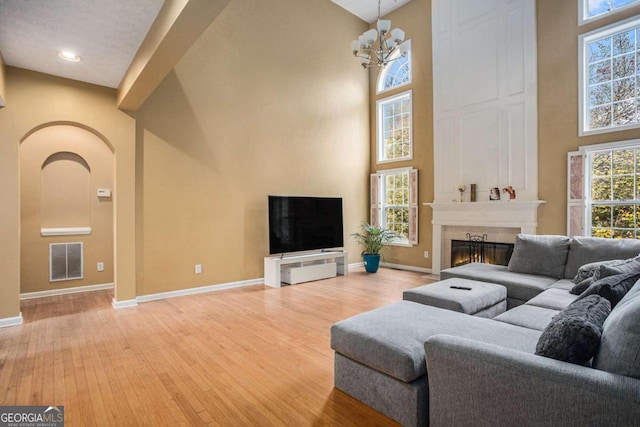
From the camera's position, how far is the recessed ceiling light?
323 cm

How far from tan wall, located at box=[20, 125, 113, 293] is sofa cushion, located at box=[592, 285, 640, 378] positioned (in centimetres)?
554

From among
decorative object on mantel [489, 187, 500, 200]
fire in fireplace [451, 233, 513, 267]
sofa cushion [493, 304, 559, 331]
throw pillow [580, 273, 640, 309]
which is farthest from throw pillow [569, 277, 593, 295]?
decorative object on mantel [489, 187, 500, 200]

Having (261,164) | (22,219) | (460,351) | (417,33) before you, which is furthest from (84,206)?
(417,33)

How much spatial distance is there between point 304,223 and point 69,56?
3.76 m

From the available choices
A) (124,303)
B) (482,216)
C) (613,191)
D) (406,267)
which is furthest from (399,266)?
(124,303)

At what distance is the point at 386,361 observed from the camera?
6.10 feet

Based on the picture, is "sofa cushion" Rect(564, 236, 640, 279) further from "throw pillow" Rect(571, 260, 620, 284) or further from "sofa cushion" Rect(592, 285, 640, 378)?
"sofa cushion" Rect(592, 285, 640, 378)

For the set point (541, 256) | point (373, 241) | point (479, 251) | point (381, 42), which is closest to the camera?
point (541, 256)

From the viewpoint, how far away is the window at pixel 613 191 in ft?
14.5

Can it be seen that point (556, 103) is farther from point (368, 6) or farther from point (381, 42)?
point (368, 6)

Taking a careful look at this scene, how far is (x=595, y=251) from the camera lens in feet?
11.1

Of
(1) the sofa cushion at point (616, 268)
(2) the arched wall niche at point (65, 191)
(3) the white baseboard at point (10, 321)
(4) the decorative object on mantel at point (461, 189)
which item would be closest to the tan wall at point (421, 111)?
(4) the decorative object on mantel at point (461, 189)

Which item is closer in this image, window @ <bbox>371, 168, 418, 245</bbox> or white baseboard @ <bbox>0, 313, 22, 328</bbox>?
white baseboard @ <bbox>0, 313, 22, 328</bbox>

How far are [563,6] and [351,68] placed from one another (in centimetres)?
362
